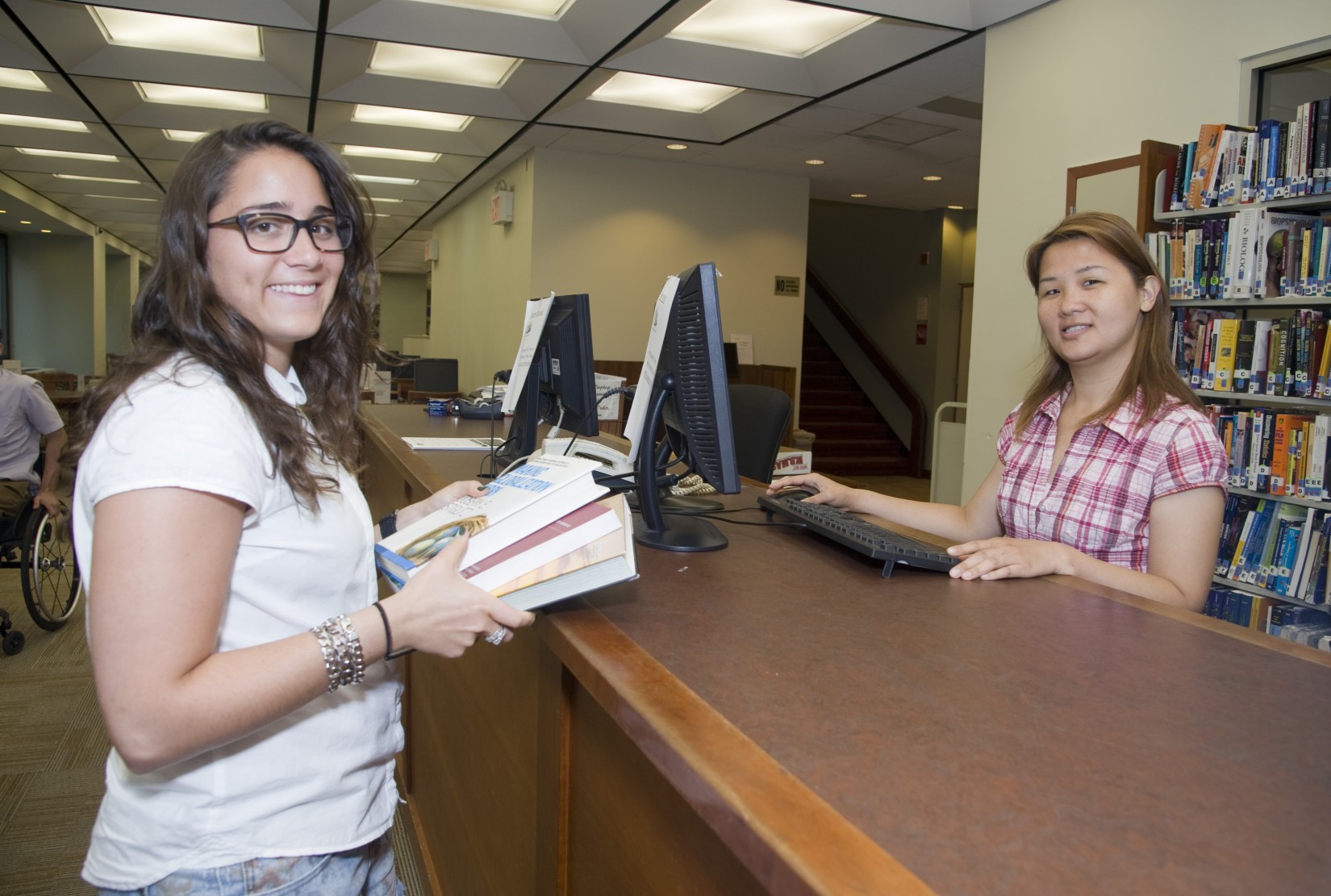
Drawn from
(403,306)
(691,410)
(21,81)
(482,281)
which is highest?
(21,81)

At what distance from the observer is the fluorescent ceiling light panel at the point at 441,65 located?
566 cm

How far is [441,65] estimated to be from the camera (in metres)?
5.91

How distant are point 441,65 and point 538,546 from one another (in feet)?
18.4

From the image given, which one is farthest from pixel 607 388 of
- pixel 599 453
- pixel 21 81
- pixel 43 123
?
pixel 43 123

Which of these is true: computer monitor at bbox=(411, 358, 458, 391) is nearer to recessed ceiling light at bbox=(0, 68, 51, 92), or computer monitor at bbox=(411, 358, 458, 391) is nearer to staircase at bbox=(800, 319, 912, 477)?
recessed ceiling light at bbox=(0, 68, 51, 92)

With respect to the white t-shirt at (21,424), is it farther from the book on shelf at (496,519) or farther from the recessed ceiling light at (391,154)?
the recessed ceiling light at (391,154)

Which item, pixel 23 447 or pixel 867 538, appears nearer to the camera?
pixel 867 538

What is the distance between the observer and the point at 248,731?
0.88 metres

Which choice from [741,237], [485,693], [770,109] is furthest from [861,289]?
[485,693]

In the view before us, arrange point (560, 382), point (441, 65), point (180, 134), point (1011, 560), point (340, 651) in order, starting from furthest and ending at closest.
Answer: point (180, 134), point (441, 65), point (560, 382), point (1011, 560), point (340, 651)

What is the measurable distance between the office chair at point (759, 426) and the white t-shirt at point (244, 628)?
2.59 meters

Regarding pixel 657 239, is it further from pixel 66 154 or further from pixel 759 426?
pixel 66 154

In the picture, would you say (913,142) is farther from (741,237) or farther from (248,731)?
(248,731)

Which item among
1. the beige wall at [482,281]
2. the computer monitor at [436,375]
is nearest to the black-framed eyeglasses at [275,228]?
the computer monitor at [436,375]
